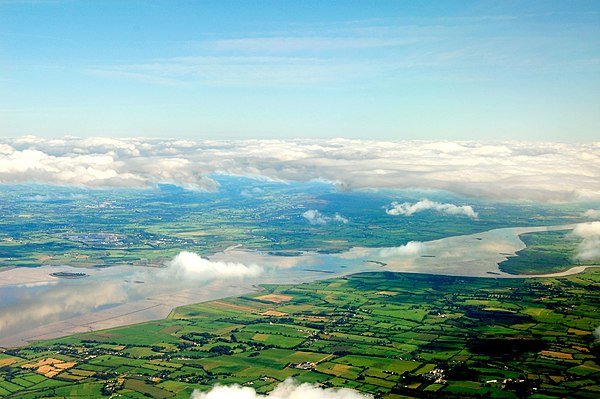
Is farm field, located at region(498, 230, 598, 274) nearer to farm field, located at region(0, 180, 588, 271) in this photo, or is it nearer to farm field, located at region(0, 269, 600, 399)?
farm field, located at region(0, 269, 600, 399)

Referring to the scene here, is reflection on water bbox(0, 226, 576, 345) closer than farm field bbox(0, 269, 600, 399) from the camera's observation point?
No

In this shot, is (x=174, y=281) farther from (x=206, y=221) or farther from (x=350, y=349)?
(x=206, y=221)

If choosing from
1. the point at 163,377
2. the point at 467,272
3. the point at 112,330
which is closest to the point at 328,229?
the point at 467,272

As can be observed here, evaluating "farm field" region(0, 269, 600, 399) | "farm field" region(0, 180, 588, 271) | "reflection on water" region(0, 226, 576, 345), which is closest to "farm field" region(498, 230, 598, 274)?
"reflection on water" region(0, 226, 576, 345)

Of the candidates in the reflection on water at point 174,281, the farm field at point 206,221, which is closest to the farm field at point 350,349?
the reflection on water at point 174,281

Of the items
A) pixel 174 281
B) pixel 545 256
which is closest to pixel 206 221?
pixel 174 281

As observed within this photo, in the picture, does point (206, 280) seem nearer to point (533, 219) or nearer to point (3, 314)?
point (3, 314)
